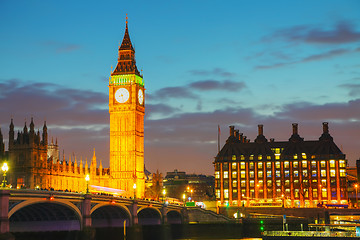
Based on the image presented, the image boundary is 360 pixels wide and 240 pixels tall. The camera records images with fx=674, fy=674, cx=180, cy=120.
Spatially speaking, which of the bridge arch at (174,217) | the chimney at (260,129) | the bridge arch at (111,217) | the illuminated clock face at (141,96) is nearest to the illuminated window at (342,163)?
the chimney at (260,129)

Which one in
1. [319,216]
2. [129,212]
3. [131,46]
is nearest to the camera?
[129,212]

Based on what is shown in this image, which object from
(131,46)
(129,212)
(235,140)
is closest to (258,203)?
(235,140)

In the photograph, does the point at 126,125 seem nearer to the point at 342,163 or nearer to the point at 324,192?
the point at 324,192

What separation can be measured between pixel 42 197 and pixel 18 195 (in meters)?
4.86

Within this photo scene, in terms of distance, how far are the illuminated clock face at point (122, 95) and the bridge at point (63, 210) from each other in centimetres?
5969

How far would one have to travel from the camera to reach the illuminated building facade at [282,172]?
18338 centimetres

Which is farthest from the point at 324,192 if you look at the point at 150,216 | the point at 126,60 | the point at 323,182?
the point at 126,60

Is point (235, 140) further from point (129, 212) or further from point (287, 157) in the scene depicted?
point (129, 212)

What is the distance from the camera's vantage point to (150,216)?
139625 millimetres

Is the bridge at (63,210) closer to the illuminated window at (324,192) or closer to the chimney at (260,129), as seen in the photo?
the illuminated window at (324,192)

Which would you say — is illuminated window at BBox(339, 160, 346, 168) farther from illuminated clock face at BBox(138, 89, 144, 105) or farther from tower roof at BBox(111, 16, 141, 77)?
tower roof at BBox(111, 16, 141, 77)

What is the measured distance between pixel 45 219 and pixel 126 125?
8958cm

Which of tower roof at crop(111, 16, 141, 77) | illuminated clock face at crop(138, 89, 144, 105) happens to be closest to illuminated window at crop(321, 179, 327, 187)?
illuminated clock face at crop(138, 89, 144, 105)

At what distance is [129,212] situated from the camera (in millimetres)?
116875
